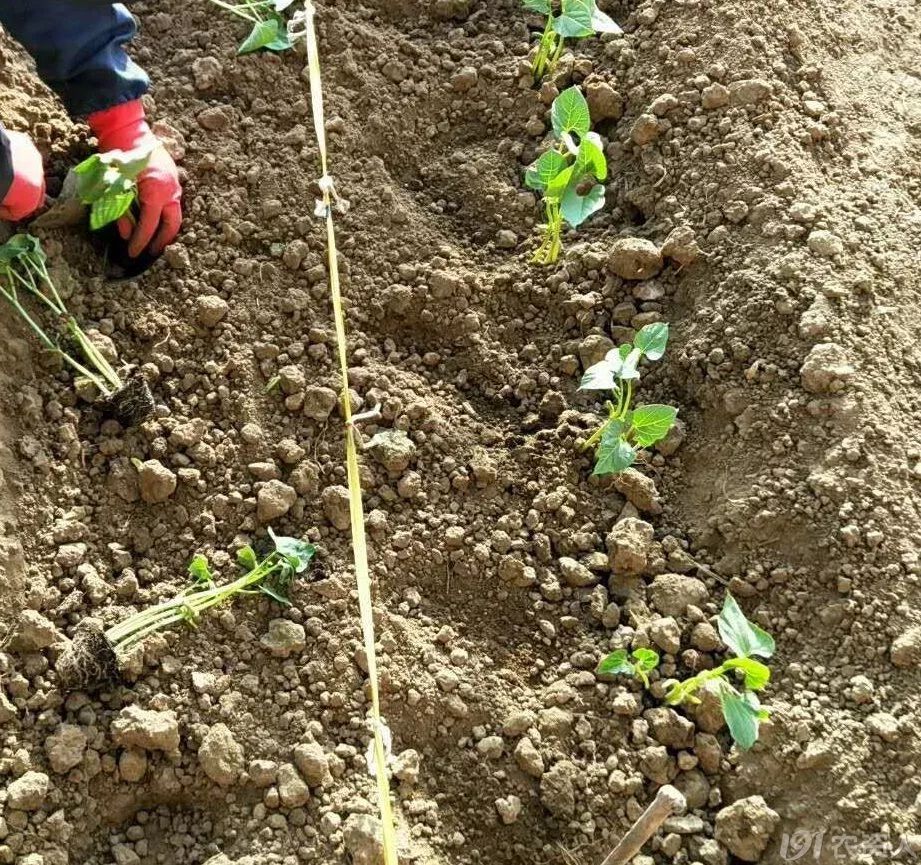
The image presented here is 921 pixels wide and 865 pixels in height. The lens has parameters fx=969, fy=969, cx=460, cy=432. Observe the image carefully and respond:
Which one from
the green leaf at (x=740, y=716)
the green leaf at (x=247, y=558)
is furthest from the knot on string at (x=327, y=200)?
the green leaf at (x=740, y=716)

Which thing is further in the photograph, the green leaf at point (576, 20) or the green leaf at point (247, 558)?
the green leaf at point (576, 20)

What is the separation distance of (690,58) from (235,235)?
2.77 feet

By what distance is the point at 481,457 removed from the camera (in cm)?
149

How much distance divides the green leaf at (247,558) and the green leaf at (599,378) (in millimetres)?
536

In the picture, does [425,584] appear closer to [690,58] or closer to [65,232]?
[65,232]

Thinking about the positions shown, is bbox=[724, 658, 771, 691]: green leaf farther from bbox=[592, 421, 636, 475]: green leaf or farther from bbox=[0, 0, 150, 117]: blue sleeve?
bbox=[0, 0, 150, 117]: blue sleeve

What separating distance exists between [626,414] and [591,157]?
40 cm

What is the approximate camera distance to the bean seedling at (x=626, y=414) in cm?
142

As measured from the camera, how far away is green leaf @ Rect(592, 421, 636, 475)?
1.41 meters

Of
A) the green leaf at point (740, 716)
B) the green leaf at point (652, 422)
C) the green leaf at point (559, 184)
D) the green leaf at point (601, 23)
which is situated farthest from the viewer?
the green leaf at point (601, 23)

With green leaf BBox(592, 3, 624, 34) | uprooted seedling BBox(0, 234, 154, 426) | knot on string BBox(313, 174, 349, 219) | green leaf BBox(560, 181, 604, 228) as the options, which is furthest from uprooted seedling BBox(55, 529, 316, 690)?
green leaf BBox(592, 3, 624, 34)

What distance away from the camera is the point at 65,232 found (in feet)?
4.97

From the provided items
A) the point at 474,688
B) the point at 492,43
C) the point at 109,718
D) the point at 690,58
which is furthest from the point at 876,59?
the point at 109,718

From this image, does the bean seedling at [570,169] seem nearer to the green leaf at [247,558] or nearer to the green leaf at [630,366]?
the green leaf at [630,366]
